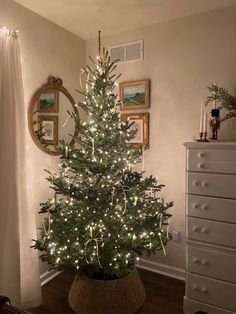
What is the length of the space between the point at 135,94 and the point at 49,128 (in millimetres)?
1000

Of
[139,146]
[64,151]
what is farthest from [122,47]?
[64,151]

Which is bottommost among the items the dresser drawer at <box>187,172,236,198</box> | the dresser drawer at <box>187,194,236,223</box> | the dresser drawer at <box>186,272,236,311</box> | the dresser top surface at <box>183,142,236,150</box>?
the dresser drawer at <box>186,272,236,311</box>

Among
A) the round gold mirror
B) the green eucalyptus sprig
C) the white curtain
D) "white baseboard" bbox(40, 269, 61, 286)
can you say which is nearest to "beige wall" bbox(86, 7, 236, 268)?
the green eucalyptus sprig

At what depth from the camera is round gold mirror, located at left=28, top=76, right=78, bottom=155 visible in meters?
2.51

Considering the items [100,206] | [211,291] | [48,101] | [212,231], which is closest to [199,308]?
[211,291]

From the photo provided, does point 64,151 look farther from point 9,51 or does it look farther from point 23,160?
point 9,51

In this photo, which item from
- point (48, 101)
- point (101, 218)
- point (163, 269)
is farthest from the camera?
point (163, 269)

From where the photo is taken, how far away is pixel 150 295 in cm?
245

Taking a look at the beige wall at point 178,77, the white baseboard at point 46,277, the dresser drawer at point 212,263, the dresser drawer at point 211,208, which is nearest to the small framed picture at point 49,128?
the beige wall at point 178,77

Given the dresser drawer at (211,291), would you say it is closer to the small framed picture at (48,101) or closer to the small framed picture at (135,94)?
the small framed picture at (135,94)

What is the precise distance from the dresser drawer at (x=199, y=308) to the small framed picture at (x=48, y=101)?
215 centimetres

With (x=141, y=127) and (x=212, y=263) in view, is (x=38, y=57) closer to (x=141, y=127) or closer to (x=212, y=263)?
(x=141, y=127)

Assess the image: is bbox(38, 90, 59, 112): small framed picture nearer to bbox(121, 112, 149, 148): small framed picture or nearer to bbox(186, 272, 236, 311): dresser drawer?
bbox(121, 112, 149, 148): small framed picture

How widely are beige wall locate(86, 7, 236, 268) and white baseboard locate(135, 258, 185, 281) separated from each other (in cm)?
5
